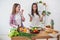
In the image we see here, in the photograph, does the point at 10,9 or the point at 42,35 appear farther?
the point at 10,9

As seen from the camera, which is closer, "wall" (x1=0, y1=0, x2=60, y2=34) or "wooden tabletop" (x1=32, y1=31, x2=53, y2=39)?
"wooden tabletop" (x1=32, y1=31, x2=53, y2=39)

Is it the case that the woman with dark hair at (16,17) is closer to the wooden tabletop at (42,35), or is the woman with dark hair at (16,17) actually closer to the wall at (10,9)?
the wall at (10,9)

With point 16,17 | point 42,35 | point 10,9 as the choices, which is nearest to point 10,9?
point 10,9

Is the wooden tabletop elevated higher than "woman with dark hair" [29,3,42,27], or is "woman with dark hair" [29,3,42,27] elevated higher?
"woman with dark hair" [29,3,42,27]

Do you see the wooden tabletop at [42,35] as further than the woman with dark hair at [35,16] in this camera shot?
No

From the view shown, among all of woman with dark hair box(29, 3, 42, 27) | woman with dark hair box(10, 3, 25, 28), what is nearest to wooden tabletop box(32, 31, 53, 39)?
woman with dark hair box(29, 3, 42, 27)

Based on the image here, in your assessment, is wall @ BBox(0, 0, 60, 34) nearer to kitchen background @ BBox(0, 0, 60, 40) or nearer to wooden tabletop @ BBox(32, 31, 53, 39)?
kitchen background @ BBox(0, 0, 60, 40)

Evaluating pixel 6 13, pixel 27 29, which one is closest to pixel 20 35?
pixel 27 29

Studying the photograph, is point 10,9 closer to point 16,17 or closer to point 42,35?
point 16,17

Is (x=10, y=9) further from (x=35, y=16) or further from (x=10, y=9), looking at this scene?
(x=35, y=16)

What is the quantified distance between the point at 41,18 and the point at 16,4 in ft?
1.53

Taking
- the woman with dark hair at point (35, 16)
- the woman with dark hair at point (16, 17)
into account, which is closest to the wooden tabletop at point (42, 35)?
the woman with dark hair at point (35, 16)

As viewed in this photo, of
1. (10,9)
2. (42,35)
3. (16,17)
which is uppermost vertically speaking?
(10,9)

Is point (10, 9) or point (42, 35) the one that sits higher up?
point (10, 9)
